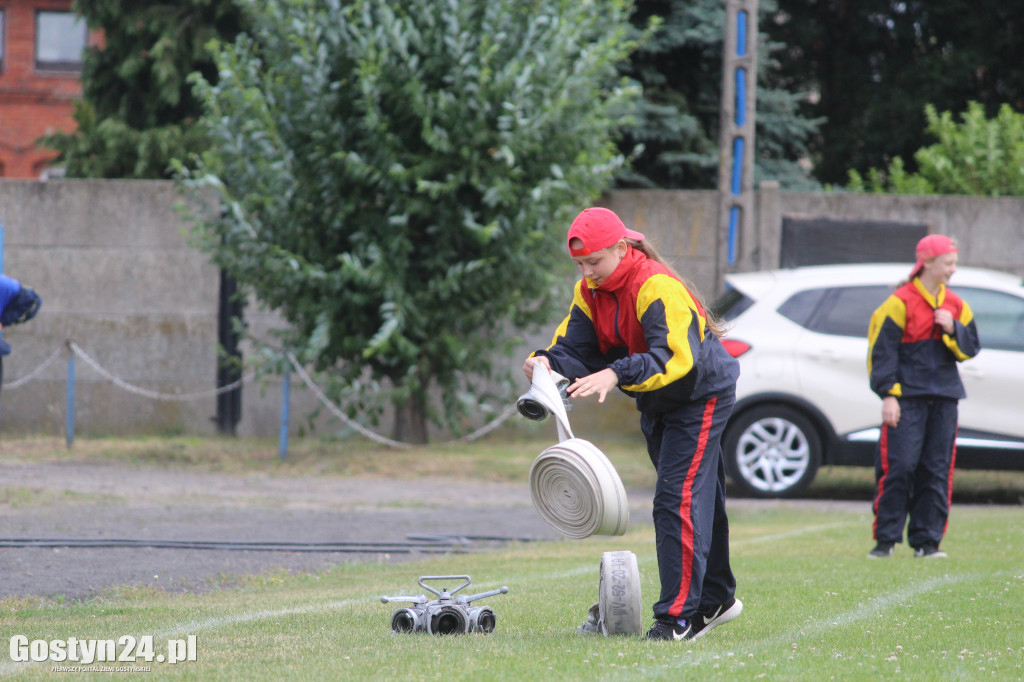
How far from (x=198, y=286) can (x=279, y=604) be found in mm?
9541

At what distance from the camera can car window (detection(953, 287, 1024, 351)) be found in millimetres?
11242

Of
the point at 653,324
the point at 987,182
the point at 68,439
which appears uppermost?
the point at 987,182

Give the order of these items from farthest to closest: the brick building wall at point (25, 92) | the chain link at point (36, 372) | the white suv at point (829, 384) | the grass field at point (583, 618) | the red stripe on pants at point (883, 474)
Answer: the brick building wall at point (25, 92) → the chain link at point (36, 372) → the white suv at point (829, 384) → the red stripe on pants at point (883, 474) → the grass field at point (583, 618)

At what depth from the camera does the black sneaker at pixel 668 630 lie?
5.15 m

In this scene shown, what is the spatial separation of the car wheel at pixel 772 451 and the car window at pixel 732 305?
0.87 m

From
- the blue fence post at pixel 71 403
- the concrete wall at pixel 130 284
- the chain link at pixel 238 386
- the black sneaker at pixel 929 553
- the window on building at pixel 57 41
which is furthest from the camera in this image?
the window on building at pixel 57 41

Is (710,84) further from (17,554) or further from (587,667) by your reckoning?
(587,667)

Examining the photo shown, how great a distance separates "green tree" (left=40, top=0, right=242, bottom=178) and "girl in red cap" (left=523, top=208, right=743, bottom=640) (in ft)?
58.6

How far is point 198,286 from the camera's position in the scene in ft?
50.0

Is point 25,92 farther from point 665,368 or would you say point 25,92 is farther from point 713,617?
point 665,368

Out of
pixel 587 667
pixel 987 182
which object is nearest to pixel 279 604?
pixel 587 667

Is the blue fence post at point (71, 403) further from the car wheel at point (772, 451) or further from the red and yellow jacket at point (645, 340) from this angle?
the red and yellow jacket at point (645, 340)

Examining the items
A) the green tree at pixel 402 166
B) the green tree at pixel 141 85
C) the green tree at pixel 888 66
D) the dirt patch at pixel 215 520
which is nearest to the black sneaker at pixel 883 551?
the dirt patch at pixel 215 520

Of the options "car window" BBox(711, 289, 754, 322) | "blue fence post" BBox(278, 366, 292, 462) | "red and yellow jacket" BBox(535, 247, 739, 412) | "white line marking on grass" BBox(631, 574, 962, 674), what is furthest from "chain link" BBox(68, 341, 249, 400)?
"red and yellow jacket" BBox(535, 247, 739, 412)
